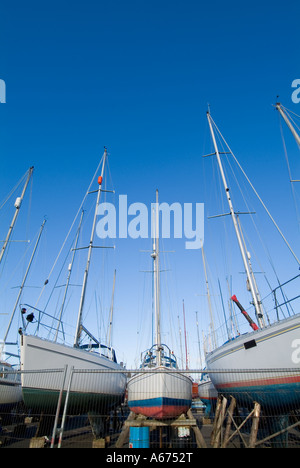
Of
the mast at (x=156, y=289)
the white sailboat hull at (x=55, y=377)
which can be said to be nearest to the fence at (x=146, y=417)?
the white sailboat hull at (x=55, y=377)

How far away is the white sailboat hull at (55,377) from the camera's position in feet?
30.2

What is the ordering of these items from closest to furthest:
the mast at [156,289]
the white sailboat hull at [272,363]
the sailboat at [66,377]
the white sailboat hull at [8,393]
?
the white sailboat hull at [272,363], the sailboat at [66,377], the mast at [156,289], the white sailboat hull at [8,393]

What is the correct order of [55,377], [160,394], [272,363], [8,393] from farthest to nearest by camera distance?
[8,393] < [55,377] < [160,394] < [272,363]

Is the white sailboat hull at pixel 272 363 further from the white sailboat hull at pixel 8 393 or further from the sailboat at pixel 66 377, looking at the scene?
the white sailboat hull at pixel 8 393

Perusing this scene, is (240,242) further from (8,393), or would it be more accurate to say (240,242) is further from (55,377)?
(8,393)

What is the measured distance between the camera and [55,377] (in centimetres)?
989

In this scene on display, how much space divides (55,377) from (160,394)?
14.2 ft

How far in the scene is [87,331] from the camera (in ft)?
47.4

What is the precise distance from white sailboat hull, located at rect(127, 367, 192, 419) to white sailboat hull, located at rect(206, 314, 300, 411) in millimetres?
2271

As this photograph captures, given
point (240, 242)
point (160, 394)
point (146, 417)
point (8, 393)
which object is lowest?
point (146, 417)

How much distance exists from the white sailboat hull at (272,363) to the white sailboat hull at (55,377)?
5534 mm

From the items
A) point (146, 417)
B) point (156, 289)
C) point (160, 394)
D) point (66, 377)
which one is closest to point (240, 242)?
point (156, 289)
